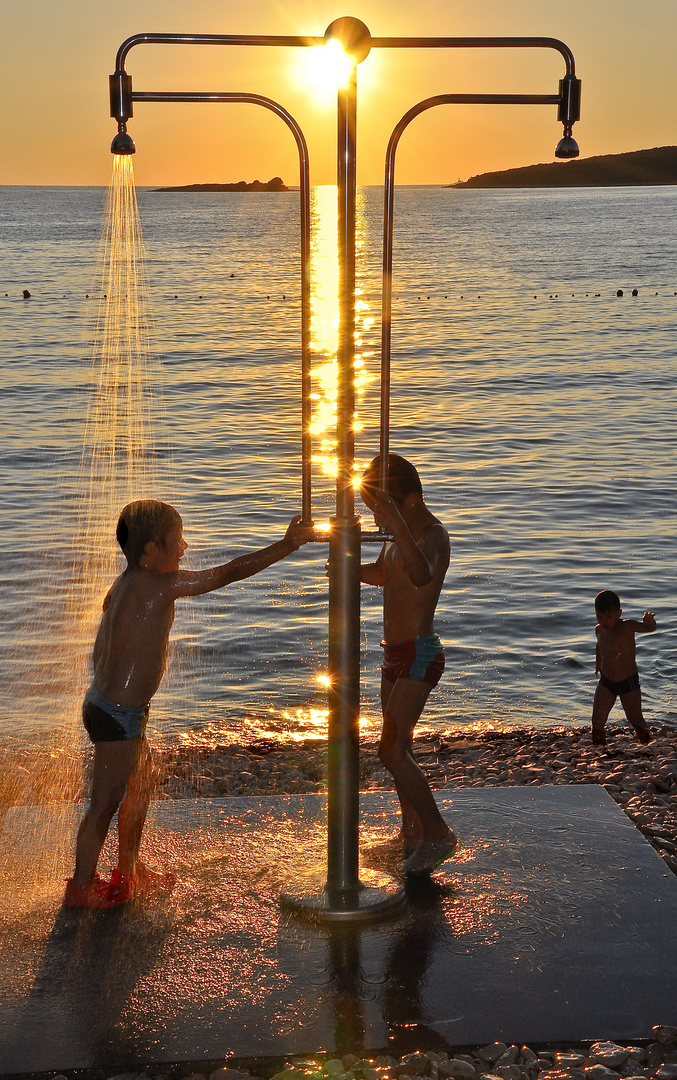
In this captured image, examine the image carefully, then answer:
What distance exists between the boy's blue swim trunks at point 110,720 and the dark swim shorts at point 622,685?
176 inches

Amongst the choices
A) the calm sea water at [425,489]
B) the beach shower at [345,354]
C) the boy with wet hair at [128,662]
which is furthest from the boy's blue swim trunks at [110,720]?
the calm sea water at [425,489]

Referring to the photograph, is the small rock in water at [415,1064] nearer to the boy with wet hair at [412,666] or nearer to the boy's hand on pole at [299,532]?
the boy with wet hair at [412,666]

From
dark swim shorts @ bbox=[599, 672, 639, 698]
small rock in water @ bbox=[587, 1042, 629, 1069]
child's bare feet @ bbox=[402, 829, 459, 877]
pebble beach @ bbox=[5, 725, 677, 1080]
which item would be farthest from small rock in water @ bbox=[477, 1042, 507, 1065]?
dark swim shorts @ bbox=[599, 672, 639, 698]

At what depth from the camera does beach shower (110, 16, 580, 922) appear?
14.9ft

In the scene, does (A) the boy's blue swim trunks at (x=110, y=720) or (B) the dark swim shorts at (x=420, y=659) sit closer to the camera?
(A) the boy's blue swim trunks at (x=110, y=720)

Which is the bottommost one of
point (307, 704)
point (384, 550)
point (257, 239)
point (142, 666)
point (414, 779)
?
point (307, 704)

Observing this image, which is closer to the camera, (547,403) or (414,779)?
(414,779)

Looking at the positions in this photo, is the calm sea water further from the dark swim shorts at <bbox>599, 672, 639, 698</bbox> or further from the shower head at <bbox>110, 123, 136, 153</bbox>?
the shower head at <bbox>110, 123, 136, 153</bbox>

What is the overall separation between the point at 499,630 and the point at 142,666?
6.98 m

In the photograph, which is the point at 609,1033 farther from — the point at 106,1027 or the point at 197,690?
the point at 197,690

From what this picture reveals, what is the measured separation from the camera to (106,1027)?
413 cm

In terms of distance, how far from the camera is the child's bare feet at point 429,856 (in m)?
5.20

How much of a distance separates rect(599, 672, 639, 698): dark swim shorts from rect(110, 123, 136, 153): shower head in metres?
5.27

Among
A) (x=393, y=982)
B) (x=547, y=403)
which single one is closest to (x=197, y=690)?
(x=393, y=982)
